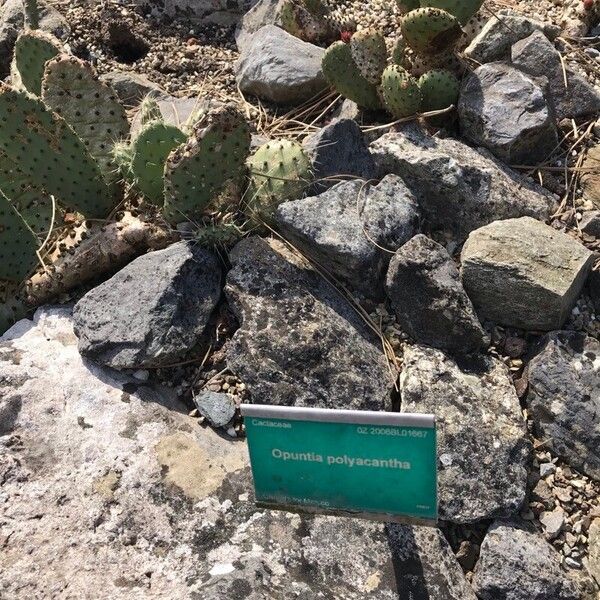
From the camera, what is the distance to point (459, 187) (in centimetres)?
270

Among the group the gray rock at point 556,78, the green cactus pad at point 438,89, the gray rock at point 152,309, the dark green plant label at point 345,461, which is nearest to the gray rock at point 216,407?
the gray rock at point 152,309

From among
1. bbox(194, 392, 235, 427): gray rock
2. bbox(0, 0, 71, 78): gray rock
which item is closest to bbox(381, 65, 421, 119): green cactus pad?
bbox(194, 392, 235, 427): gray rock

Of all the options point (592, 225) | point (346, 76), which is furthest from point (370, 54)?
point (592, 225)

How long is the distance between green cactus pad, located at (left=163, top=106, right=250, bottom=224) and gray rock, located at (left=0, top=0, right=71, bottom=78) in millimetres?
2204

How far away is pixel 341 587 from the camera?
193 cm

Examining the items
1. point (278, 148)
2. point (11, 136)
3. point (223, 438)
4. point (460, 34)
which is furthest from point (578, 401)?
point (11, 136)

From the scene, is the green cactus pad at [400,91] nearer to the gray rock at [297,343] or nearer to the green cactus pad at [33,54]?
the gray rock at [297,343]

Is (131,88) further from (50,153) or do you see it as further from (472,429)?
(472,429)

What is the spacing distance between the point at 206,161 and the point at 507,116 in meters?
1.22

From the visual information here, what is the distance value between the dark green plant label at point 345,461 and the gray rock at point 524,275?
0.90 m

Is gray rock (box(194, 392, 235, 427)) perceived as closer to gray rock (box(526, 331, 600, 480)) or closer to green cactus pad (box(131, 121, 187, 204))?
green cactus pad (box(131, 121, 187, 204))

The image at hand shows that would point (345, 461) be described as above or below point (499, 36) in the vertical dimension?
below

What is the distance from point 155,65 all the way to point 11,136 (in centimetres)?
161

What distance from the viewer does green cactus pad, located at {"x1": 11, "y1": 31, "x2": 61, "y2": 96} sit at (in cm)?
316
